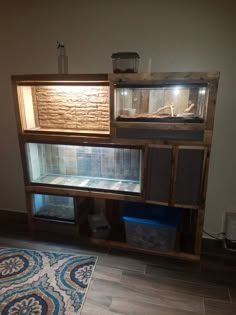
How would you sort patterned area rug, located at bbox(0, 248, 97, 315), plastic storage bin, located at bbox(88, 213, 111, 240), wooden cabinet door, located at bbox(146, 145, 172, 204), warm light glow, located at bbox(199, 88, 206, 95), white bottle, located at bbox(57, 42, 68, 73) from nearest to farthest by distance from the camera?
patterned area rug, located at bbox(0, 248, 97, 315) → warm light glow, located at bbox(199, 88, 206, 95) → wooden cabinet door, located at bbox(146, 145, 172, 204) → white bottle, located at bbox(57, 42, 68, 73) → plastic storage bin, located at bbox(88, 213, 111, 240)

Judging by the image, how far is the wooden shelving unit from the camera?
1.65 m

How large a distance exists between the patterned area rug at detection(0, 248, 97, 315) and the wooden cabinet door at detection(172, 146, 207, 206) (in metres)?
0.95

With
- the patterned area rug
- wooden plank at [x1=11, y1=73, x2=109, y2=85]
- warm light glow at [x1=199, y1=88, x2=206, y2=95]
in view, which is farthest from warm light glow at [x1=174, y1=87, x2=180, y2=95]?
the patterned area rug

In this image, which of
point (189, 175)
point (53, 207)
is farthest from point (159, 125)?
point (53, 207)

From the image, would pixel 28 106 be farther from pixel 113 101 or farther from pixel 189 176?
pixel 189 176

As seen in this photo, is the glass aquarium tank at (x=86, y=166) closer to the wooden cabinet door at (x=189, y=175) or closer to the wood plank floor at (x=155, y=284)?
the wooden cabinet door at (x=189, y=175)

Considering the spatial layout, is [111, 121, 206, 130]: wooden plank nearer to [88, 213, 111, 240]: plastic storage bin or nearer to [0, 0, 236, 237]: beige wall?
[0, 0, 236, 237]: beige wall

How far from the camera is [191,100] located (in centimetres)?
169

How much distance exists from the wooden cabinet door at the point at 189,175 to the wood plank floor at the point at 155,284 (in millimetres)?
581

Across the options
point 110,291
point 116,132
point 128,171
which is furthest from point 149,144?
point 110,291

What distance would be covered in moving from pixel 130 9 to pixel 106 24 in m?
0.23

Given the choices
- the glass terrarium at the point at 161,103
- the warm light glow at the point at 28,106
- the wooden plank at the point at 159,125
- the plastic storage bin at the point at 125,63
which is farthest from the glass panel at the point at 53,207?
the plastic storage bin at the point at 125,63

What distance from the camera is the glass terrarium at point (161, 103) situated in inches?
64.8

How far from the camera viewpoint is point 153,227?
194 centimetres
